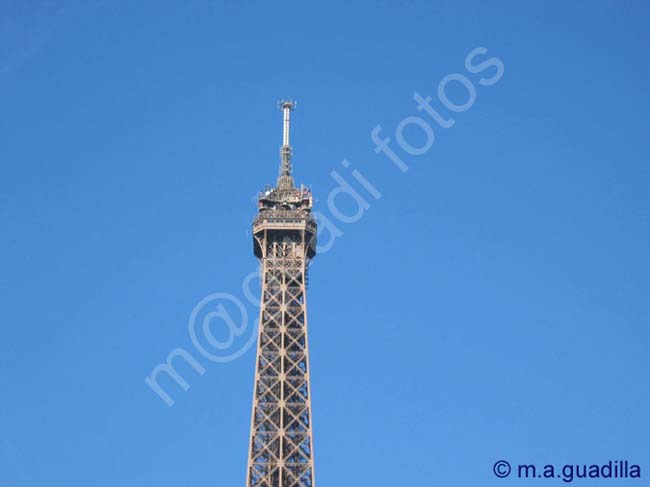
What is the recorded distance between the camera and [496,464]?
149 m

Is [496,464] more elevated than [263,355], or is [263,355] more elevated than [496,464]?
[263,355]

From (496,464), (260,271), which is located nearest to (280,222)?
(260,271)

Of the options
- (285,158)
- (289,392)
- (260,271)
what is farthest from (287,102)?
(289,392)

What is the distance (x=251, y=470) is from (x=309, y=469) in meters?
5.62

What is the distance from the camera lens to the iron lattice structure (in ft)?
528

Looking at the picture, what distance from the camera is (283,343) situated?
166 meters

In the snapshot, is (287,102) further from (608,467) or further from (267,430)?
(608,467)

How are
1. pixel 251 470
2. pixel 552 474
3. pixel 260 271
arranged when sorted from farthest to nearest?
1. pixel 260 271
2. pixel 251 470
3. pixel 552 474

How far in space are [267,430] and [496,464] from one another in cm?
2507

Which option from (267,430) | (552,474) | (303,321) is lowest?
(552,474)

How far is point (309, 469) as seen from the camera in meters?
161

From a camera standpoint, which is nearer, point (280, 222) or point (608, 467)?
point (608, 467)

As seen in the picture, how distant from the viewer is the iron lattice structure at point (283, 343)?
161 m

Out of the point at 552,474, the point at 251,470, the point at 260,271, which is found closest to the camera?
the point at 552,474
